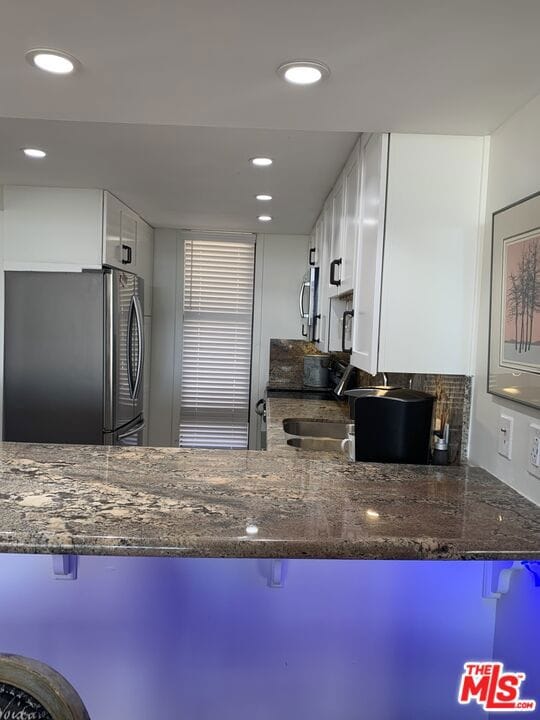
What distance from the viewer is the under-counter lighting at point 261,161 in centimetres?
245

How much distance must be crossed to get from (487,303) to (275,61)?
0.93 m

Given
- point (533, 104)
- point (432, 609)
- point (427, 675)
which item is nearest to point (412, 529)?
point (432, 609)

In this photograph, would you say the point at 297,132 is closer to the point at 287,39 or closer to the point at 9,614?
the point at 287,39

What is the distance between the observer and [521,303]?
1.41 m

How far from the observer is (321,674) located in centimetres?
134

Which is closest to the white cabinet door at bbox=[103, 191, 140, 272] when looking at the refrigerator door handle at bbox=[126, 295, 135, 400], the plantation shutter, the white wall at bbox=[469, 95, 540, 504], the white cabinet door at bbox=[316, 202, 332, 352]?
the refrigerator door handle at bbox=[126, 295, 135, 400]

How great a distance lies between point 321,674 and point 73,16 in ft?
5.17

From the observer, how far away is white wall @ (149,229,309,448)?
15.1 feet

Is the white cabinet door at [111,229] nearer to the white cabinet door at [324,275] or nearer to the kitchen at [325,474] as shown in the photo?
A: the kitchen at [325,474]

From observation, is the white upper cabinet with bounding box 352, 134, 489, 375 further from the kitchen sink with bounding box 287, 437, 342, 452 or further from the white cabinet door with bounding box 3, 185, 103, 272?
the white cabinet door with bounding box 3, 185, 103, 272

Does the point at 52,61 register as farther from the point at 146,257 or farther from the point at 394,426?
the point at 146,257

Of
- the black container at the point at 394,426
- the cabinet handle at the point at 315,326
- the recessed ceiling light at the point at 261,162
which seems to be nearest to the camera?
the black container at the point at 394,426

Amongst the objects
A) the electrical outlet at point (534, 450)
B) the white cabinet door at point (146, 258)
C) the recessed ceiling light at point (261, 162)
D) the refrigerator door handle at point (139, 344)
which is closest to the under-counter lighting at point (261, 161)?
the recessed ceiling light at point (261, 162)

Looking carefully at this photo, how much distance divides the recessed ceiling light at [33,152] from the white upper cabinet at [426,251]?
1581mm
